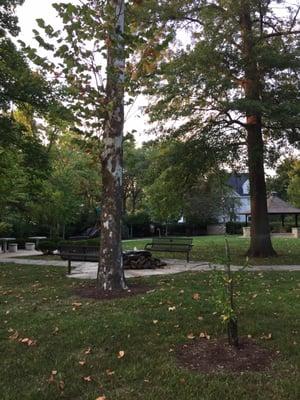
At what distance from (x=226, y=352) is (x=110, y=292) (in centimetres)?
384

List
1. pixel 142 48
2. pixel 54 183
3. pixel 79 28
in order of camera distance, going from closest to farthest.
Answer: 1. pixel 79 28
2. pixel 142 48
3. pixel 54 183

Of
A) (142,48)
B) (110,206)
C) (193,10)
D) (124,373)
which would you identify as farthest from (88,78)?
(193,10)

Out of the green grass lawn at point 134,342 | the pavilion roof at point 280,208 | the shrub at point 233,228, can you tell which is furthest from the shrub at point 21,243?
the shrub at point 233,228

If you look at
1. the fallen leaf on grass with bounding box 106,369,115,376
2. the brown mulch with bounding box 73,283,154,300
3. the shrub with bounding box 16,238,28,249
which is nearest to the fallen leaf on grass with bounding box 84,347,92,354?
the fallen leaf on grass with bounding box 106,369,115,376

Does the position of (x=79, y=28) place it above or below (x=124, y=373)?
above

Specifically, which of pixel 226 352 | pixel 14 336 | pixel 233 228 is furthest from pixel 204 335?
pixel 233 228

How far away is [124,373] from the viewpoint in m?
4.67

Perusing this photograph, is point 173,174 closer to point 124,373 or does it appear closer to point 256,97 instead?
point 256,97

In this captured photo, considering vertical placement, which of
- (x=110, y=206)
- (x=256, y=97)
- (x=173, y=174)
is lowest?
(x=110, y=206)

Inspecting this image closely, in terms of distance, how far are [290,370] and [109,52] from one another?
6136 millimetres

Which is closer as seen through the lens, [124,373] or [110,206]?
[124,373]

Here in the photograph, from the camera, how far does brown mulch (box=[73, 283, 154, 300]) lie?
834 centimetres

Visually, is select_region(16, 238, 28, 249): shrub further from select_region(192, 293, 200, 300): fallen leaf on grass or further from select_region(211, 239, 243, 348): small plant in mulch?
select_region(211, 239, 243, 348): small plant in mulch

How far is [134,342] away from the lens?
5.63m
